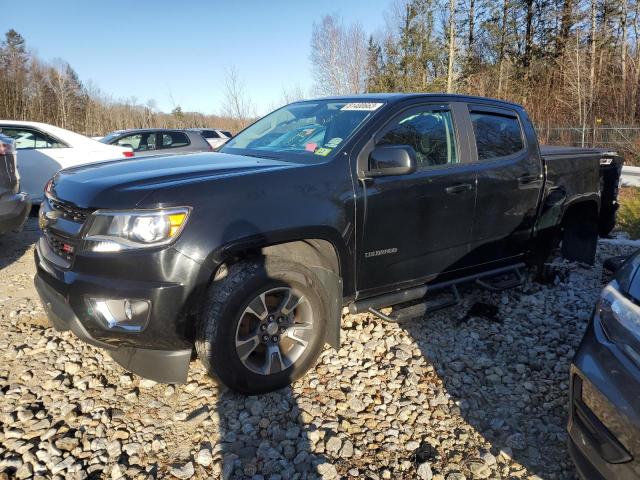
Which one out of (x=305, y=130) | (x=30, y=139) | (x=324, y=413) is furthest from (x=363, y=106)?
(x=30, y=139)

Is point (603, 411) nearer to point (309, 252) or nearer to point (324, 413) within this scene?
point (324, 413)

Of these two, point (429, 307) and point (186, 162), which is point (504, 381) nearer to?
point (429, 307)

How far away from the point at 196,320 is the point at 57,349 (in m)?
1.51

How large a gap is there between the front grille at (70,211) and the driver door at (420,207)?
162cm

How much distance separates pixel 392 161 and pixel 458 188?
2.69 ft

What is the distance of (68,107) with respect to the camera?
34438mm

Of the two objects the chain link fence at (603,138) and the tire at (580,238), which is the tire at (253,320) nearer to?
the tire at (580,238)

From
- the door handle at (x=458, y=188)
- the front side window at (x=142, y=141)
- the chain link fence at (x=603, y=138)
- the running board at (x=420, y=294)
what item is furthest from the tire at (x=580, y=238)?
the chain link fence at (x=603, y=138)

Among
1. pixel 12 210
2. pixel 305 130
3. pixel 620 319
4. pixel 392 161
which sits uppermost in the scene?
pixel 305 130

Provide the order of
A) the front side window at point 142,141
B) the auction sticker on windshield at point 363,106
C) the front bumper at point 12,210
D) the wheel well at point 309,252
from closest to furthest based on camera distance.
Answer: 1. the wheel well at point 309,252
2. the auction sticker on windshield at point 363,106
3. the front bumper at point 12,210
4. the front side window at point 142,141

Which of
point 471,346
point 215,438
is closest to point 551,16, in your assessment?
point 471,346

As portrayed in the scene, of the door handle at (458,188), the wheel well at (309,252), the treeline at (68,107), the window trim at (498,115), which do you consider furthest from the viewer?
the treeline at (68,107)

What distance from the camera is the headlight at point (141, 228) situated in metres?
2.35

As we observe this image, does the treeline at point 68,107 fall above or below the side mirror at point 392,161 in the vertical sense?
above
